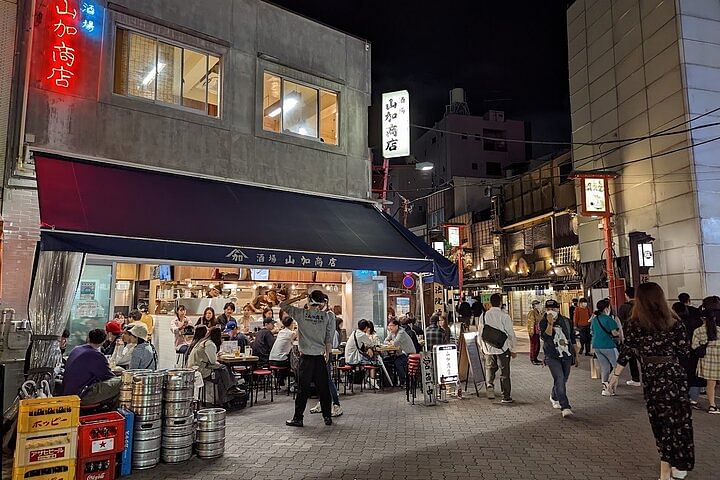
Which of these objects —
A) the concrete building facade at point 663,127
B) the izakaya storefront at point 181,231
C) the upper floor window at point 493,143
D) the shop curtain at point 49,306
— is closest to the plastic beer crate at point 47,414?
the shop curtain at point 49,306

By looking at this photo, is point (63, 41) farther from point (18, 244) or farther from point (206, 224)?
point (206, 224)

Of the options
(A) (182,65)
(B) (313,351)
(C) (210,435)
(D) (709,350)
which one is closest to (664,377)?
(D) (709,350)

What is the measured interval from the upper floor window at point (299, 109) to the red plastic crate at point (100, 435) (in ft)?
27.7

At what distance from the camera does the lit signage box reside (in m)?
20.6

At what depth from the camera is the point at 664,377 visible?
19.6 ft

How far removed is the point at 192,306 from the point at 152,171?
20.6 ft

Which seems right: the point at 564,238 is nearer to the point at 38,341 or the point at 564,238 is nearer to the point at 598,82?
the point at 598,82

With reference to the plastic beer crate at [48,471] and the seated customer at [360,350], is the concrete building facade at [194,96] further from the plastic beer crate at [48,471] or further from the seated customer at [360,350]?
the plastic beer crate at [48,471]

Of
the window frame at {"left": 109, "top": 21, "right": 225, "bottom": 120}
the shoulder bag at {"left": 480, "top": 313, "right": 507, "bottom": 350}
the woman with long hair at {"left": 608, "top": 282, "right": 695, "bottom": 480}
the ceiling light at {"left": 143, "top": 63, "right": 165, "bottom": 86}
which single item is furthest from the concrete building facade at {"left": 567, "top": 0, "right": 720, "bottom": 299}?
the ceiling light at {"left": 143, "top": 63, "right": 165, "bottom": 86}

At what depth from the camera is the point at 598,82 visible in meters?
23.1

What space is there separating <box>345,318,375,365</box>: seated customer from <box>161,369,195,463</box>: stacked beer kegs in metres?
5.32

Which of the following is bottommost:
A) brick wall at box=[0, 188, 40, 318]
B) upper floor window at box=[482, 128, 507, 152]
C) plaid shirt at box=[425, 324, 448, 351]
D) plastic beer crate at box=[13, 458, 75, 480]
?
plastic beer crate at box=[13, 458, 75, 480]

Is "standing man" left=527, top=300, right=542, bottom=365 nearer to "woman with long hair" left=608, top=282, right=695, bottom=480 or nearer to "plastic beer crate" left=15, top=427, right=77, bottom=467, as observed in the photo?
"woman with long hair" left=608, top=282, right=695, bottom=480

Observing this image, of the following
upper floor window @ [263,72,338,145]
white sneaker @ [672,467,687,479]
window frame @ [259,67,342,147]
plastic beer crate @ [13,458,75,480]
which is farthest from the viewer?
upper floor window @ [263,72,338,145]
